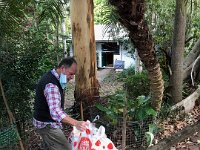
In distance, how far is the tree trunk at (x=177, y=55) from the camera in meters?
6.50

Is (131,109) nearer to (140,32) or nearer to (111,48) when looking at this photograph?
(140,32)

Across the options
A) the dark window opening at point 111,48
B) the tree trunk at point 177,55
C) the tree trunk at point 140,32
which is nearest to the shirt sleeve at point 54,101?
the tree trunk at point 140,32

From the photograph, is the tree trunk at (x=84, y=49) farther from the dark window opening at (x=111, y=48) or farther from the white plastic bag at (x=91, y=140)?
the dark window opening at (x=111, y=48)

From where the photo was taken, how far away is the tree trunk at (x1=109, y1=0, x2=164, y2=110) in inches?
145

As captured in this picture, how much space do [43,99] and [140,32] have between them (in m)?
1.46

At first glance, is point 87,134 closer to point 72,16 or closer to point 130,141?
point 130,141

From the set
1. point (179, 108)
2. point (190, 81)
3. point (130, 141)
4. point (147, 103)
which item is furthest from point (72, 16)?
point (190, 81)

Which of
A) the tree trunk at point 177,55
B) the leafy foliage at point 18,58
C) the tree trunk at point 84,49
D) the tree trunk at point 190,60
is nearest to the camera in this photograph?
the leafy foliage at point 18,58

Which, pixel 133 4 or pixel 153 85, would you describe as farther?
pixel 153 85

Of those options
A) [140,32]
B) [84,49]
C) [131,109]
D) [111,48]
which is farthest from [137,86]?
[111,48]

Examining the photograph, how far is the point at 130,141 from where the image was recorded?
554 centimetres

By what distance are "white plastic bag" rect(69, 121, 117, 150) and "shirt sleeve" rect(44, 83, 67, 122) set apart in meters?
0.37

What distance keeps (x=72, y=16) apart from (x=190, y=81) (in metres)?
3.81

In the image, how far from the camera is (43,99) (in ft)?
12.4
